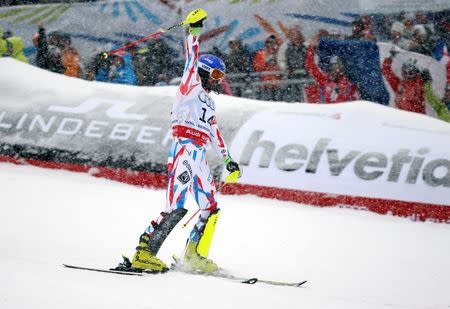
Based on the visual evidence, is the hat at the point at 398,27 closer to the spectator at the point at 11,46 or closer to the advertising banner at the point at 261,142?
the advertising banner at the point at 261,142

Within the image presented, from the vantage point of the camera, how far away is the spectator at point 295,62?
39.6 ft

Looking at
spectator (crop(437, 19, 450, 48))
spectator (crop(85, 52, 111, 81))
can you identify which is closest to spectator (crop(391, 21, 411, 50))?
spectator (crop(437, 19, 450, 48))

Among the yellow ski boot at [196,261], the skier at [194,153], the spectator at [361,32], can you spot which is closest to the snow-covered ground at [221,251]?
the yellow ski boot at [196,261]

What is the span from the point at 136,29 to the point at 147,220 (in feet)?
17.6

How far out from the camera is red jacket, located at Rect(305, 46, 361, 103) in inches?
465

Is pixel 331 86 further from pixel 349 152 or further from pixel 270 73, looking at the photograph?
pixel 349 152

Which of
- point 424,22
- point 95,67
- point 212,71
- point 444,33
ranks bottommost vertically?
point 95,67

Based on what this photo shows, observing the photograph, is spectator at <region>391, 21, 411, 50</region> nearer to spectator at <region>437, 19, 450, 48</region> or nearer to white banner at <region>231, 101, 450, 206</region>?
spectator at <region>437, 19, 450, 48</region>

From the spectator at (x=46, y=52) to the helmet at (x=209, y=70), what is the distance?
7044mm

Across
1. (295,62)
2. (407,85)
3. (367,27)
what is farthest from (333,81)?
(407,85)

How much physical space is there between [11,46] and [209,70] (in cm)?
738

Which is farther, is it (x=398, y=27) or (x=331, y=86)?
(x=331, y=86)

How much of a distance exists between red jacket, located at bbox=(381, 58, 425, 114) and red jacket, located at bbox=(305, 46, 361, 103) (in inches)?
21.2

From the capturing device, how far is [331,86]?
11930mm
